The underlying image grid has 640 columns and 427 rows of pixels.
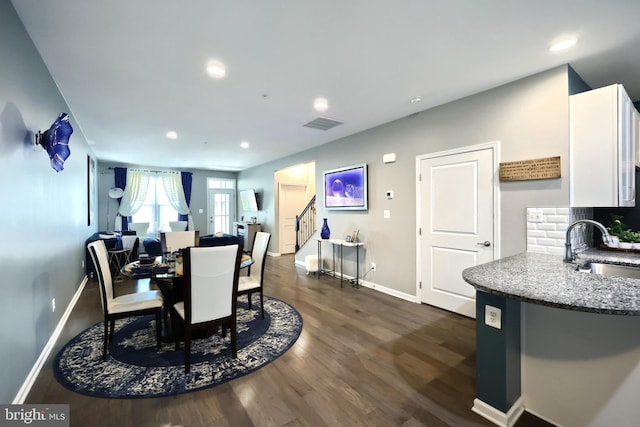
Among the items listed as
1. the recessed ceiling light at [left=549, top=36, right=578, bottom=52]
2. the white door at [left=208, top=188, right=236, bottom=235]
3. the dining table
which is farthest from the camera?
the white door at [left=208, top=188, right=236, bottom=235]

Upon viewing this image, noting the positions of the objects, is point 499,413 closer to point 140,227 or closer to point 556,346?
point 556,346

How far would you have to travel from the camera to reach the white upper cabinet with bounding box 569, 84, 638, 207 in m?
2.30

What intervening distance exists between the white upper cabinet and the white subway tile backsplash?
14 cm

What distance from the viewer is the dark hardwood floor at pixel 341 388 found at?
1.73m

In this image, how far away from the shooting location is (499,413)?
5.41 ft

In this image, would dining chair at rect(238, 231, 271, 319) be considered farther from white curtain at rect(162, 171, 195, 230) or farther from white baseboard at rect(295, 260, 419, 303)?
white curtain at rect(162, 171, 195, 230)

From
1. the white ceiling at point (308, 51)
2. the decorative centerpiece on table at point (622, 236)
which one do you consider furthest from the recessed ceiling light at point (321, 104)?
the decorative centerpiece on table at point (622, 236)

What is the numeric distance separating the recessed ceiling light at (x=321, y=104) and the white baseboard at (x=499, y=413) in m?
3.18

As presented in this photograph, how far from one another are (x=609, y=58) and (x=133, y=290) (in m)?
6.60

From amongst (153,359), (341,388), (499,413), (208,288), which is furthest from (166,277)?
(499,413)

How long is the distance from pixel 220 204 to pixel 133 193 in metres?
2.49

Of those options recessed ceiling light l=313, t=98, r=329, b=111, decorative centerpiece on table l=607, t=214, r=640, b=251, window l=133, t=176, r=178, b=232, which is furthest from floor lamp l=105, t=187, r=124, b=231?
decorative centerpiece on table l=607, t=214, r=640, b=251

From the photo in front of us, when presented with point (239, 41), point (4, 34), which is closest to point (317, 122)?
point (239, 41)

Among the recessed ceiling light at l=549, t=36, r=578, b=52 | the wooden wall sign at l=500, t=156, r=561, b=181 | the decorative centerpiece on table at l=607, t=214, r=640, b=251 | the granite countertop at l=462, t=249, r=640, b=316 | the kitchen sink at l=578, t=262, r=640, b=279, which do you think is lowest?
the kitchen sink at l=578, t=262, r=640, b=279
